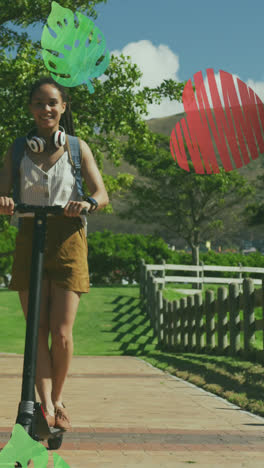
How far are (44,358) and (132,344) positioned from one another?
40.0 ft

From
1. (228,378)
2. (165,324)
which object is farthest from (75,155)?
(165,324)

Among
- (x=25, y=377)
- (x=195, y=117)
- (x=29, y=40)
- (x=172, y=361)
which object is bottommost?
(x=172, y=361)

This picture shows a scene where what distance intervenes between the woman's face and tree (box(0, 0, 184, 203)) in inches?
309

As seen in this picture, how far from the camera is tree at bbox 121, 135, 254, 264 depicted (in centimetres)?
4134

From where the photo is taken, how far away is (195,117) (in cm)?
384

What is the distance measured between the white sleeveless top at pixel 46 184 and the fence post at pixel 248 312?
623 cm

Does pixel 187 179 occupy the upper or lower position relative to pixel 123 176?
upper

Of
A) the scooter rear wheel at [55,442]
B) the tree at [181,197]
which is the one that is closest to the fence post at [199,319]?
the scooter rear wheel at [55,442]

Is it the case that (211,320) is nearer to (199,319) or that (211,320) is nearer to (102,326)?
(199,319)

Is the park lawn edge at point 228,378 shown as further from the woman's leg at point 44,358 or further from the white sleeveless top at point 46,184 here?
the white sleeveless top at point 46,184

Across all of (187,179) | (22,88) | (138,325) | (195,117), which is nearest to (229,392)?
(195,117)

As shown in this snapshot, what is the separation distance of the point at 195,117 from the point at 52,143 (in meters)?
0.73

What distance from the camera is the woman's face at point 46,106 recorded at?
11.9 ft

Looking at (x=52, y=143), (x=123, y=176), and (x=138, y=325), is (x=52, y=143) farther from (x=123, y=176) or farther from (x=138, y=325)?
(x=123, y=176)
